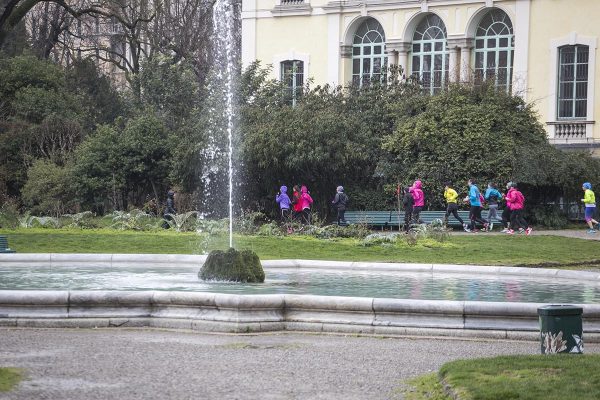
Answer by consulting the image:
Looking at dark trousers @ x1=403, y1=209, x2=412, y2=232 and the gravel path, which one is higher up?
dark trousers @ x1=403, y1=209, x2=412, y2=232

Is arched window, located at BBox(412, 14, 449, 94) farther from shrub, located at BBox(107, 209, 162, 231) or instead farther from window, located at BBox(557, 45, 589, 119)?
shrub, located at BBox(107, 209, 162, 231)

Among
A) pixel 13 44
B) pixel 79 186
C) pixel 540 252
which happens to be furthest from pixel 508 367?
pixel 13 44

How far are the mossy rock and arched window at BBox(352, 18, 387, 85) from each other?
31627mm

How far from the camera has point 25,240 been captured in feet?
89.5

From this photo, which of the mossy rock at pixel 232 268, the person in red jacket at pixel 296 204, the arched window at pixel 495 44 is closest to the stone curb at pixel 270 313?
the mossy rock at pixel 232 268

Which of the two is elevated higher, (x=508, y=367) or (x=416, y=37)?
(x=416, y=37)

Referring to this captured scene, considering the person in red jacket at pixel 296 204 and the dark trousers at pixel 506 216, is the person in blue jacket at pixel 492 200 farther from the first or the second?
the person in red jacket at pixel 296 204

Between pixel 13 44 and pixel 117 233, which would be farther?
pixel 13 44

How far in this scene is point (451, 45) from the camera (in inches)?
1833

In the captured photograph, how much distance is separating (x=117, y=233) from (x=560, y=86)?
20.8 metres

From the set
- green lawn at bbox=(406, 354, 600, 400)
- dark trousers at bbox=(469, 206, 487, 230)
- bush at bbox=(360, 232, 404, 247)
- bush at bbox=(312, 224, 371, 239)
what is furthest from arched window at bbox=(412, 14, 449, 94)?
green lawn at bbox=(406, 354, 600, 400)

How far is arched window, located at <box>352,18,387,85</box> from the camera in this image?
49219 mm

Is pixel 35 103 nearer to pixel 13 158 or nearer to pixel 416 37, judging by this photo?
pixel 13 158

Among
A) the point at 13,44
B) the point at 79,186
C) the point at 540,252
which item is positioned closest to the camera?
the point at 540,252
